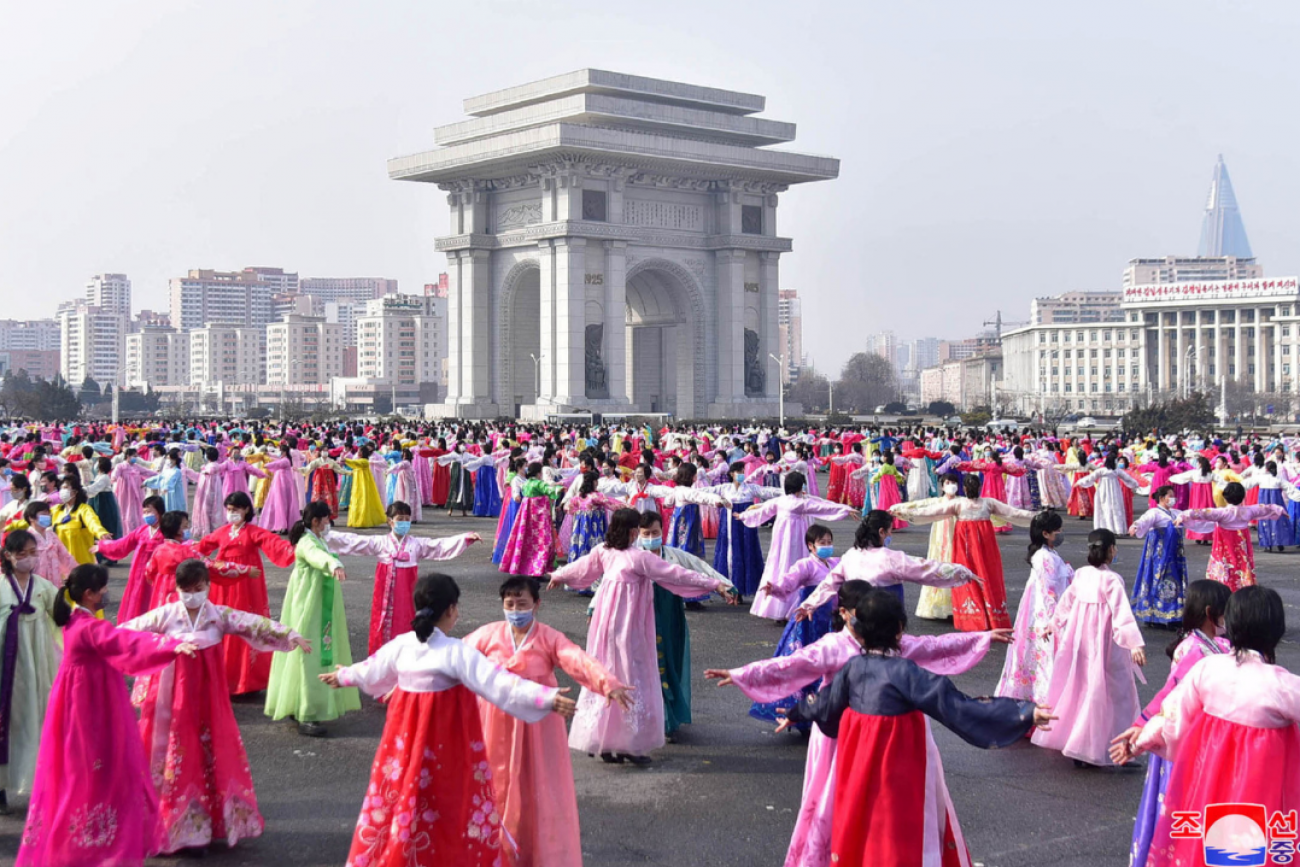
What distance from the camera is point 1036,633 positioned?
7.52 metres

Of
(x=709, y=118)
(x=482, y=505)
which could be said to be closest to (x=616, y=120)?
(x=709, y=118)

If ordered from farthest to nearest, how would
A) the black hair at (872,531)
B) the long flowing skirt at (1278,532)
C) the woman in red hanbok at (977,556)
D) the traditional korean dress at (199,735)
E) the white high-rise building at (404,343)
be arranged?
the white high-rise building at (404,343)
the long flowing skirt at (1278,532)
the woman in red hanbok at (977,556)
the black hair at (872,531)
the traditional korean dress at (199,735)

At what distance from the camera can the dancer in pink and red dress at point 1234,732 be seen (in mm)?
4508

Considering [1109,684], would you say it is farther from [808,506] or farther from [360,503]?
[360,503]

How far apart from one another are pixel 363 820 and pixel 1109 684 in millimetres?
4144

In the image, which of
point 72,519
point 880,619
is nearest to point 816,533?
point 880,619

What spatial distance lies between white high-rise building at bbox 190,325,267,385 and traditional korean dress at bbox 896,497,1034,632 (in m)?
154

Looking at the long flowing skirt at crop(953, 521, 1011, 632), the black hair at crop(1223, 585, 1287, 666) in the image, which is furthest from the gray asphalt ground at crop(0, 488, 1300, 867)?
the black hair at crop(1223, 585, 1287, 666)

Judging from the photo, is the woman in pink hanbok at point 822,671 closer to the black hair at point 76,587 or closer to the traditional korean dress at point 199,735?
the traditional korean dress at point 199,735

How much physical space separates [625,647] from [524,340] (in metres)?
49.0

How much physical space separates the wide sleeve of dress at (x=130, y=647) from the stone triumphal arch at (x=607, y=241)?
4395 cm

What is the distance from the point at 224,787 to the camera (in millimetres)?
5828

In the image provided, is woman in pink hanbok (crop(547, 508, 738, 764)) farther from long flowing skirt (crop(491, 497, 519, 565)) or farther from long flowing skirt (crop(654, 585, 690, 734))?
long flowing skirt (crop(491, 497, 519, 565))

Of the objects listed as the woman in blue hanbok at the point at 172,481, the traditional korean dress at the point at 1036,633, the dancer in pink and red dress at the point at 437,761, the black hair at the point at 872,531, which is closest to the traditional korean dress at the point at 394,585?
the black hair at the point at 872,531
